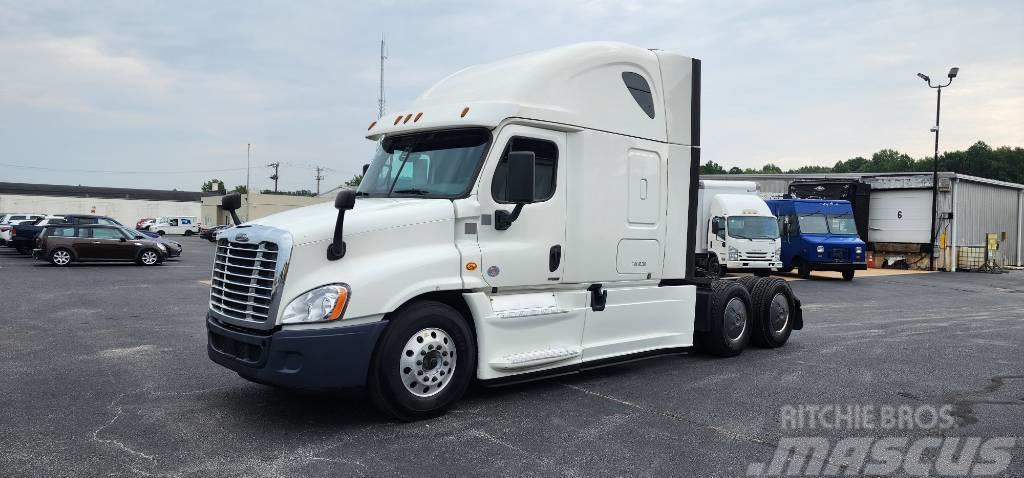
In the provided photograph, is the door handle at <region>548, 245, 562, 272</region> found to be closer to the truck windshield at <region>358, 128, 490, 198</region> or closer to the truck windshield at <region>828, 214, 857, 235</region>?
the truck windshield at <region>358, 128, 490, 198</region>

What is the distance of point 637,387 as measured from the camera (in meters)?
7.38

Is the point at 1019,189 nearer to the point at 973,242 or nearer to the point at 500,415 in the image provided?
the point at 973,242

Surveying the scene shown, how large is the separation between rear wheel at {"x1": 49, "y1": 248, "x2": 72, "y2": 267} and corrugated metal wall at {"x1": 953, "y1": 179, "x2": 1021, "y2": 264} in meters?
34.8

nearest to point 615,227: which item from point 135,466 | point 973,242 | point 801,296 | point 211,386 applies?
point 211,386

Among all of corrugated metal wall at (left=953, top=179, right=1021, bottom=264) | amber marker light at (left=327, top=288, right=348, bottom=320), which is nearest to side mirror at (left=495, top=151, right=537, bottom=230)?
amber marker light at (left=327, top=288, right=348, bottom=320)

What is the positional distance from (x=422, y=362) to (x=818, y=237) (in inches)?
872

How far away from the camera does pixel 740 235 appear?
78.5 ft

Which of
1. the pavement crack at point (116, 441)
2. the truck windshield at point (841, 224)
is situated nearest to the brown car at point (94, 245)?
the pavement crack at point (116, 441)

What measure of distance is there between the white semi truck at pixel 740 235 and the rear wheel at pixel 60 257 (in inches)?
809

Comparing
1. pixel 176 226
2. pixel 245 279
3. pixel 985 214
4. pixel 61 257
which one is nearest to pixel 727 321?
pixel 245 279

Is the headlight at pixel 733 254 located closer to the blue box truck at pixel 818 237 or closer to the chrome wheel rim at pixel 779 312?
the blue box truck at pixel 818 237

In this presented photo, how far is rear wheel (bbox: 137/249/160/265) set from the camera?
26.0 meters

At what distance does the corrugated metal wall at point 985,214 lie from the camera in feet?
110

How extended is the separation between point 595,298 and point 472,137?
2.01 m
